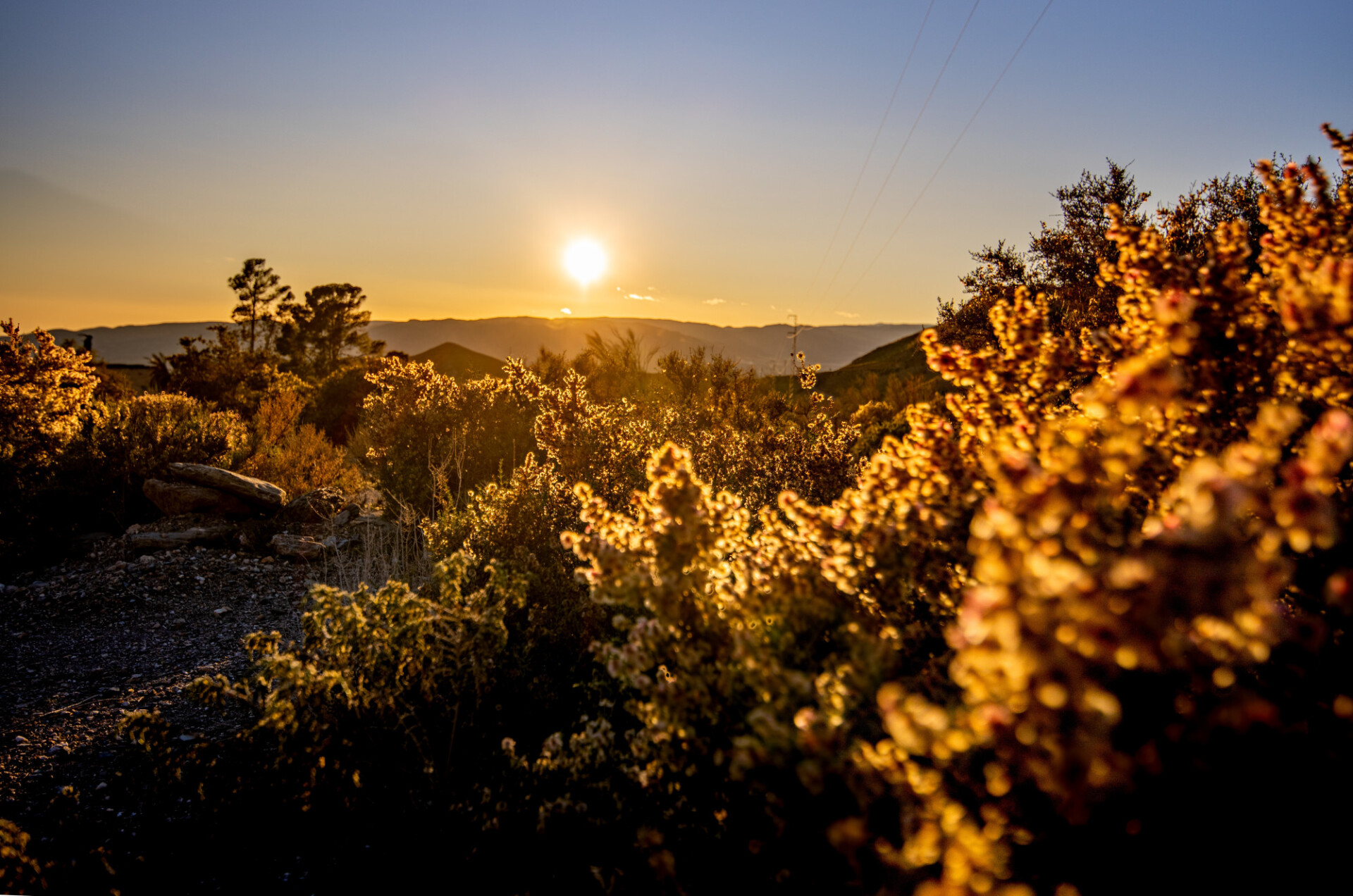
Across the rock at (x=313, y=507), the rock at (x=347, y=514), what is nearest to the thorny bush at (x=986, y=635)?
the rock at (x=347, y=514)

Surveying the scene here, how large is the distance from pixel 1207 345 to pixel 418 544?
643cm

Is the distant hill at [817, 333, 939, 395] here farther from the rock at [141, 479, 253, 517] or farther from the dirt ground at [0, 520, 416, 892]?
the dirt ground at [0, 520, 416, 892]

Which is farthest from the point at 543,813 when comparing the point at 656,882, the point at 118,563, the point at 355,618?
the point at 118,563

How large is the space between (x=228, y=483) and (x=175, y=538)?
106cm

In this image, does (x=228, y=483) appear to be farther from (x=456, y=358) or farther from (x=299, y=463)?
(x=456, y=358)

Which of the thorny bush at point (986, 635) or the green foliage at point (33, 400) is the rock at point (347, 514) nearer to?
the green foliage at point (33, 400)

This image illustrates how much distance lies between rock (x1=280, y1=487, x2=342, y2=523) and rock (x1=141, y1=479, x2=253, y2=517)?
0.53m

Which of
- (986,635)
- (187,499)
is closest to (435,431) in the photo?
(187,499)

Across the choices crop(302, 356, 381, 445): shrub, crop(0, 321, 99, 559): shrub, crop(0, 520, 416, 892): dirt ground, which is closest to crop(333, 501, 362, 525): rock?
crop(0, 520, 416, 892): dirt ground

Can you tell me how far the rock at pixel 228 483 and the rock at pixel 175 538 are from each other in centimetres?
68

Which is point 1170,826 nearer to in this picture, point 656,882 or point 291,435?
point 656,882

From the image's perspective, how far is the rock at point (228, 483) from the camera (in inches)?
314

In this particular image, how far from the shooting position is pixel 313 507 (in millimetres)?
8172

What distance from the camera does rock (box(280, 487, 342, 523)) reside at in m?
8.20
